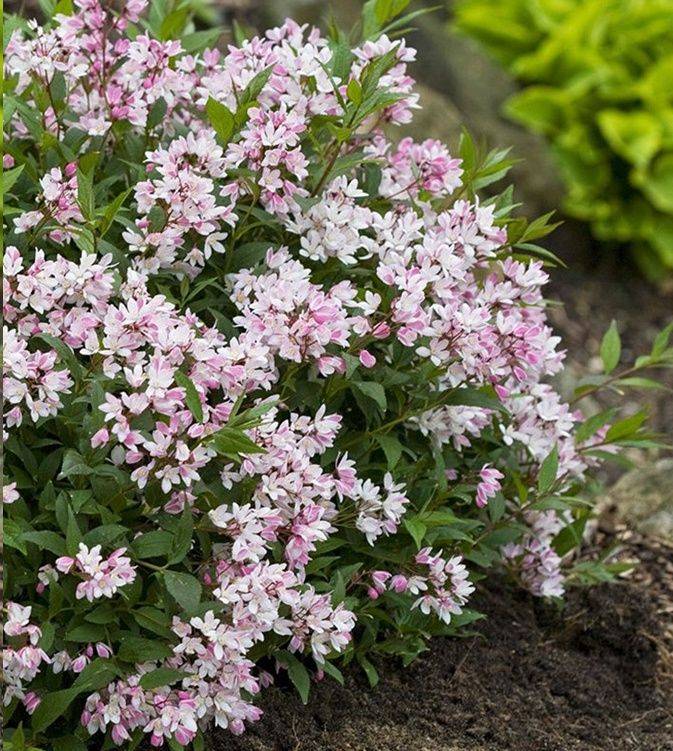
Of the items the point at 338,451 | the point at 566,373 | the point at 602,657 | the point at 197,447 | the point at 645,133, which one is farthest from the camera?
the point at 645,133

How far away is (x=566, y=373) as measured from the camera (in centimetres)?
558

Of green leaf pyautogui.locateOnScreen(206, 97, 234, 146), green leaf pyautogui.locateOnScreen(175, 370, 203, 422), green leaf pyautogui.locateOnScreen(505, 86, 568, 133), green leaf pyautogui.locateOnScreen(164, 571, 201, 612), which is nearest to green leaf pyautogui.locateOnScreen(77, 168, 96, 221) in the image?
green leaf pyautogui.locateOnScreen(206, 97, 234, 146)

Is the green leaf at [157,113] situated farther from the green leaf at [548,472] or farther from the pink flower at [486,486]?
the green leaf at [548,472]

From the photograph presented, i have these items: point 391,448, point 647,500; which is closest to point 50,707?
point 391,448

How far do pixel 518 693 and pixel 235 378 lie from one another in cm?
125

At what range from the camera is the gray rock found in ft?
13.2

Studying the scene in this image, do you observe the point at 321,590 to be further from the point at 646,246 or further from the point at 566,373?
the point at 646,246

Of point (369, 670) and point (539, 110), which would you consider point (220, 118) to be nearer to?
point (369, 670)

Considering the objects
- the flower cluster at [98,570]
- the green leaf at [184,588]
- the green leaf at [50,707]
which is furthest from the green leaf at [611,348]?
the green leaf at [50,707]

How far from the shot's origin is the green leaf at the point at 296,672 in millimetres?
2590

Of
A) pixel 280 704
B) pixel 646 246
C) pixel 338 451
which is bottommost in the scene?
pixel 646 246

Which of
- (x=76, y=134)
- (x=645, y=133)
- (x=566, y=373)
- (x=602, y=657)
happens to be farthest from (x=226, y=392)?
(x=645, y=133)

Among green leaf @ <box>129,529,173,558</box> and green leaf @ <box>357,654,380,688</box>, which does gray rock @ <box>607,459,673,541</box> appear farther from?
green leaf @ <box>129,529,173,558</box>

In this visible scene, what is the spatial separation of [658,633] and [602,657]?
0.70 feet
